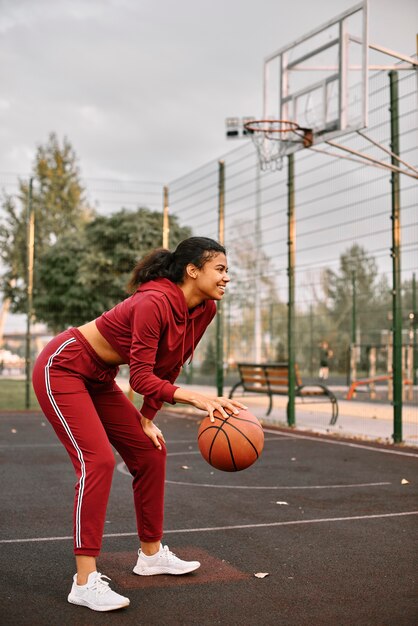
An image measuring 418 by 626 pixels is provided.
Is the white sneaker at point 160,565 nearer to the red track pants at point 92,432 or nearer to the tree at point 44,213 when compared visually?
the red track pants at point 92,432

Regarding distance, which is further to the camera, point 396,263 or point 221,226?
point 221,226

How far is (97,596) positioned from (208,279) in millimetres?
1526

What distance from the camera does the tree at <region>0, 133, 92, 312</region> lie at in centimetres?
2987

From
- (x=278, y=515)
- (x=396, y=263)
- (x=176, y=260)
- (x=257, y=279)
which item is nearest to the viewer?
(x=176, y=260)

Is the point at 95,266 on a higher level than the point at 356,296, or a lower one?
higher

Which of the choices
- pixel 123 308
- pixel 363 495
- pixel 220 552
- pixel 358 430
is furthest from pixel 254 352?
pixel 123 308

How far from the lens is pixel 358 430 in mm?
11125

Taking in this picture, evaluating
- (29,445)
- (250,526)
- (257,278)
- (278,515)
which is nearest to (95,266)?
(257,278)

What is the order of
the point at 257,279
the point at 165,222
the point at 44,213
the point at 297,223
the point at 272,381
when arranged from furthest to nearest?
the point at 44,213
the point at 165,222
the point at 257,279
the point at 272,381
the point at 297,223

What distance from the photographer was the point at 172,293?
12.1 feet

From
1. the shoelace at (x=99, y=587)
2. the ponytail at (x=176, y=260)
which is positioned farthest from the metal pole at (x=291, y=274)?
the shoelace at (x=99, y=587)

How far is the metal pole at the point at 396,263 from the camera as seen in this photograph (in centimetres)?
945

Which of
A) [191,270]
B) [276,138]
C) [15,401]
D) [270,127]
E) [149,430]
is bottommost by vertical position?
[15,401]

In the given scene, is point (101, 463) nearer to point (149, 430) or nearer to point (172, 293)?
point (149, 430)
